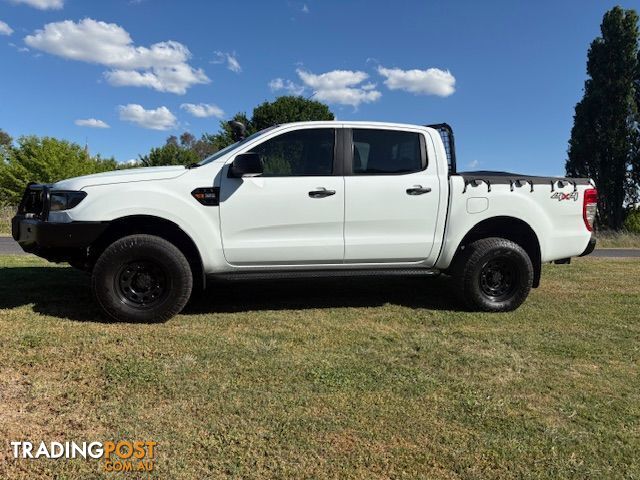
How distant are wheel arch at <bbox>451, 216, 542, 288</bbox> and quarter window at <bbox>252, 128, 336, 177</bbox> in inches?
65.0

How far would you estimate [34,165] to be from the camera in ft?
116

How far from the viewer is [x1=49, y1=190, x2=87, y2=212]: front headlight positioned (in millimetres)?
4363

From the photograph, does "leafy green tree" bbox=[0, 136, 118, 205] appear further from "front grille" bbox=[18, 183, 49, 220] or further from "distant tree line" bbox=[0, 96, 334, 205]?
"front grille" bbox=[18, 183, 49, 220]

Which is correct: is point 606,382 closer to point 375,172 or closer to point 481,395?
point 481,395

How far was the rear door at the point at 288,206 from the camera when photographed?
4621 millimetres

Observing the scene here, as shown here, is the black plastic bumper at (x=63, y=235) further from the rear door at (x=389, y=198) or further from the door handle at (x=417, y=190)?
the door handle at (x=417, y=190)

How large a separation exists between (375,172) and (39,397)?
3.32 m

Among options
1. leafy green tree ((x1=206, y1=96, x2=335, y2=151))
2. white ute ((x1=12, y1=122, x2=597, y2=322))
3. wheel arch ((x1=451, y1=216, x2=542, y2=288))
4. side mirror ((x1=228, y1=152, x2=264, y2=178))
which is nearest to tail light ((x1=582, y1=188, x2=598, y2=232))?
white ute ((x1=12, y1=122, x2=597, y2=322))

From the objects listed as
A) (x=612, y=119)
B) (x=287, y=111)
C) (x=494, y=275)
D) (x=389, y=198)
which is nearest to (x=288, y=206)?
(x=389, y=198)

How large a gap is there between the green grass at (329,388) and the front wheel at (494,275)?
17 centimetres

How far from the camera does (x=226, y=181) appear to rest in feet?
15.0

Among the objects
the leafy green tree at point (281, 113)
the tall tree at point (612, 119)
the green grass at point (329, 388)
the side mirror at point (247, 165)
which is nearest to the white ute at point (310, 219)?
the side mirror at point (247, 165)

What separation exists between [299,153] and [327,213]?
2.08 ft

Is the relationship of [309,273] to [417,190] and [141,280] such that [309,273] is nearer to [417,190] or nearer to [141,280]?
[417,190]
